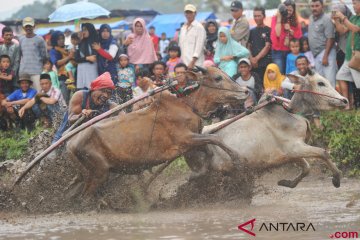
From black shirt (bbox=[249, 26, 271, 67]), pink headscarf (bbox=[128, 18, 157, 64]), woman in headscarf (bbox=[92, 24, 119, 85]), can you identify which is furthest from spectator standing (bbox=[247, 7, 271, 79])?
woman in headscarf (bbox=[92, 24, 119, 85])

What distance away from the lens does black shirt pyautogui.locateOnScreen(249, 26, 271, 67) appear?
1616 cm

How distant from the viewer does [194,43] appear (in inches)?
653

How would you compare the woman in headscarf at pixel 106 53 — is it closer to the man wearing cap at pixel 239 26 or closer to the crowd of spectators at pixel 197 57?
the crowd of spectators at pixel 197 57

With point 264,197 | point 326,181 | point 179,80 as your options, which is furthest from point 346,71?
point 179,80

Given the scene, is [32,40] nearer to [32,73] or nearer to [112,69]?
[32,73]

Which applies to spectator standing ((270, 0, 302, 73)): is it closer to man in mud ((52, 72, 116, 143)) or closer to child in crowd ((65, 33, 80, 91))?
child in crowd ((65, 33, 80, 91))

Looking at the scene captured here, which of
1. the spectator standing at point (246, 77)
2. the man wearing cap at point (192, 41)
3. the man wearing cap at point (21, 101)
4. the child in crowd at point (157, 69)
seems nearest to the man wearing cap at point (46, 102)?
the man wearing cap at point (21, 101)

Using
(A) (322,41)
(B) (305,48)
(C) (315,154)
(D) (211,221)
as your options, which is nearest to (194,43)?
(B) (305,48)

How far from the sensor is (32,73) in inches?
683

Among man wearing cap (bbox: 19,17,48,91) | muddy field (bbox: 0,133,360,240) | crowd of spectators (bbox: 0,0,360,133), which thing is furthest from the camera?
man wearing cap (bbox: 19,17,48,91)

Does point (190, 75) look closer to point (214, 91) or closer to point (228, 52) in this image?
point (214, 91)

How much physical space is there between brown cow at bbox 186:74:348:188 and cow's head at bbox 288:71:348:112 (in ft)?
0.36

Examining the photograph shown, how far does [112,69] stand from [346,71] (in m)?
4.32

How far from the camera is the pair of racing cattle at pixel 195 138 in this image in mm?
10570
